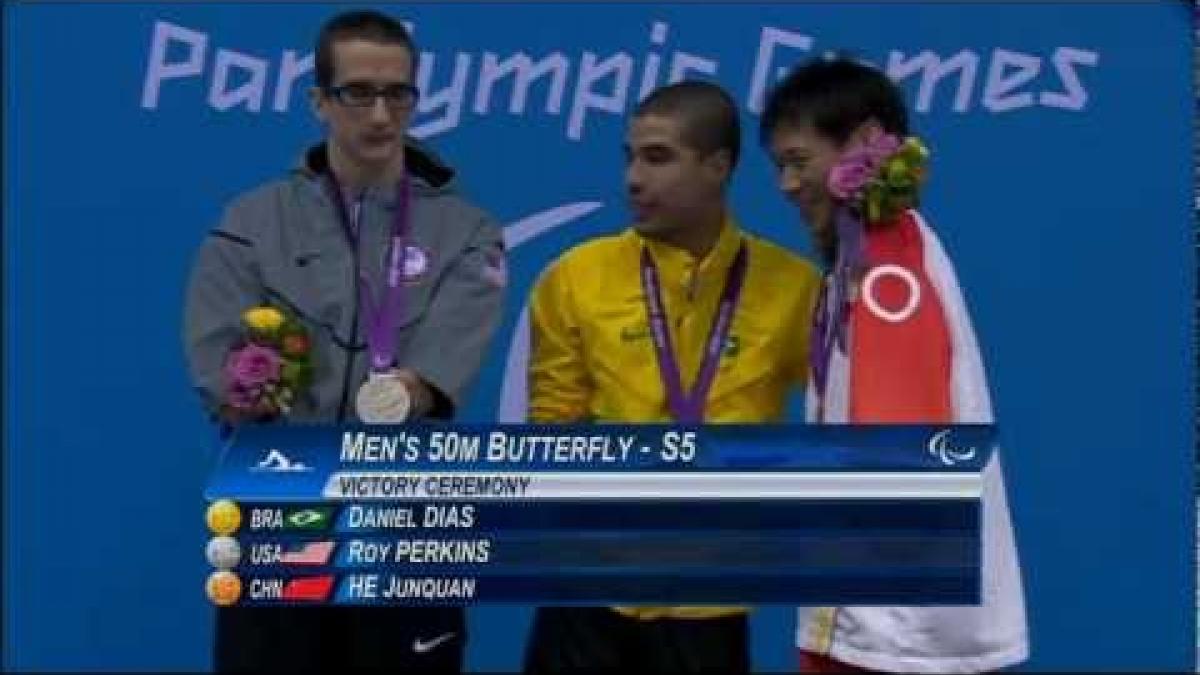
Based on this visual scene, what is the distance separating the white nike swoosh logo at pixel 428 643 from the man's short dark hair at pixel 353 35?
2.96ft

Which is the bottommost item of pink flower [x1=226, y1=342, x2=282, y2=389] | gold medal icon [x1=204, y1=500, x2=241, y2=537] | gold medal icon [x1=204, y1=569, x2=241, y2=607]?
gold medal icon [x1=204, y1=569, x2=241, y2=607]

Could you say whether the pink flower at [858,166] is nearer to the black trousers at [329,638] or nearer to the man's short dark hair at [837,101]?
the man's short dark hair at [837,101]

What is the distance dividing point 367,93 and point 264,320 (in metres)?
0.41

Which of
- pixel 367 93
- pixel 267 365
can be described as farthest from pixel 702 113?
pixel 267 365

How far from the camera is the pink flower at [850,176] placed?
3.11m

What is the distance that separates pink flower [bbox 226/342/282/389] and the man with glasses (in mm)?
65

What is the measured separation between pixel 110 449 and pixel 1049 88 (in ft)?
5.96

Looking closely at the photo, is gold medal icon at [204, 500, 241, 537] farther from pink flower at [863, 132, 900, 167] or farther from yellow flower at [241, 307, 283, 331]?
pink flower at [863, 132, 900, 167]

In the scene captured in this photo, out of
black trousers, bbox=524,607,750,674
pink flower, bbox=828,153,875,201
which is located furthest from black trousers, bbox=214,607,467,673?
pink flower, bbox=828,153,875,201

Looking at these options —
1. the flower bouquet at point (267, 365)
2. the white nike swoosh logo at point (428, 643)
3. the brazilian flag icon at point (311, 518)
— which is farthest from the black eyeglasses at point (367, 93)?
the white nike swoosh logo at point (428, 643)

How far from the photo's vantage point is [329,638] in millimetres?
3434

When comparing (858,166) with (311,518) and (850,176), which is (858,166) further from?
Answer: (311,518)
